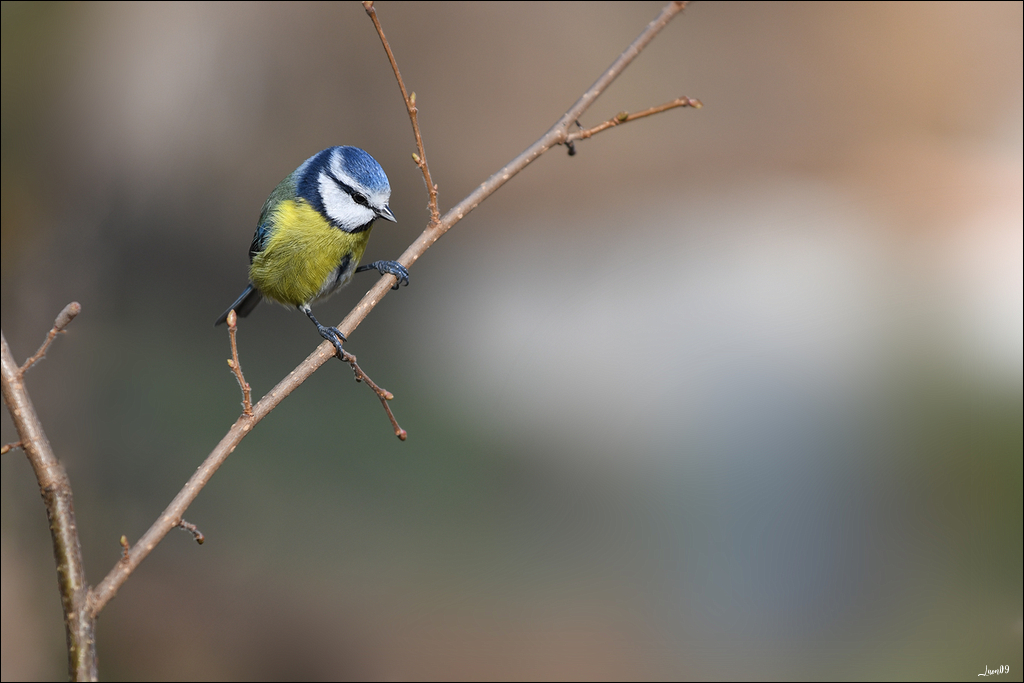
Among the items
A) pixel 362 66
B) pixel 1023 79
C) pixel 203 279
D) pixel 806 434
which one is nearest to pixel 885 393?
pixel 806 434

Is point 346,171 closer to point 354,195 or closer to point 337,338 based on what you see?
point 354,195

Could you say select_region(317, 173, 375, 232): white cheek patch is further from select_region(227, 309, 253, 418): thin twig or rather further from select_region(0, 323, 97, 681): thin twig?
select_region(0, 323, 97, 681): thin twig

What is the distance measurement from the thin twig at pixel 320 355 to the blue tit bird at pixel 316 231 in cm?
39

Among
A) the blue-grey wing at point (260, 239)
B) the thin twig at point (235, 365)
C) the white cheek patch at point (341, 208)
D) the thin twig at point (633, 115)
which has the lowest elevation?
the thin twig at point (235, 365)

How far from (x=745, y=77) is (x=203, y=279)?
235 centimetres

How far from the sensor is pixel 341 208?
1424 mm

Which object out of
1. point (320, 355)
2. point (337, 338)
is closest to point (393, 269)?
point (337, 338)

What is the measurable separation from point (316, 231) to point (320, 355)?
62cm

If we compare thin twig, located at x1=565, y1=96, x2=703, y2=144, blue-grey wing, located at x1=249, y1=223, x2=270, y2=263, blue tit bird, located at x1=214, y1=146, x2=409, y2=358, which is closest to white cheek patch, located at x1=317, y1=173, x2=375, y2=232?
blue tit bird, located at x1=214, y1=146, x2=409, y2=358

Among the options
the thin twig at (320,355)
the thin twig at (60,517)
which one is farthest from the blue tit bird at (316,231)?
the thin twig at (60,517)

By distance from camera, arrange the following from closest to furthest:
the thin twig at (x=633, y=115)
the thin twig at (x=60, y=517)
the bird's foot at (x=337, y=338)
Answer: the thin twig at (x=60, y=517), the thin twig at (x=633, y=115), the bird's foot at (x=337, y=338)

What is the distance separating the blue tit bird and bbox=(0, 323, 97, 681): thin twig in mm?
681

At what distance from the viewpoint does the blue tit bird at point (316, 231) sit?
1.37 m

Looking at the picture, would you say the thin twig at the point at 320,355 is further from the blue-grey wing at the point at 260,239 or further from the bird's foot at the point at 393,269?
the blue-grey wing at the point at 260,239
